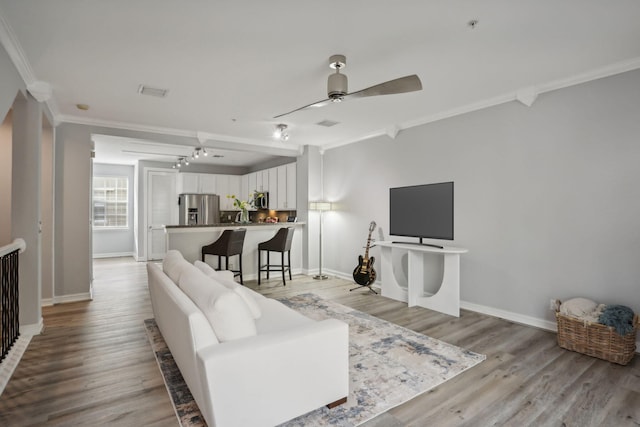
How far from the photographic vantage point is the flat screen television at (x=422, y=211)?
14.3 feet

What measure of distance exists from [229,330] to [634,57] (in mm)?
3961

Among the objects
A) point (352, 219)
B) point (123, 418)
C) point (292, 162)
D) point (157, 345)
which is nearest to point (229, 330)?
point (123, 418)

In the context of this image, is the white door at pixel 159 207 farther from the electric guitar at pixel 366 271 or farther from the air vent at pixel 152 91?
the electric guitar at pixel 366 271

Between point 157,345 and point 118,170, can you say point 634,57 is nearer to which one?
point 157,345

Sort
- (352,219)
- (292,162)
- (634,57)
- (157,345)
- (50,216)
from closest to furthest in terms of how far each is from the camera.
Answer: (634,57), (157,345), (50,216), (352,219), (292,162)

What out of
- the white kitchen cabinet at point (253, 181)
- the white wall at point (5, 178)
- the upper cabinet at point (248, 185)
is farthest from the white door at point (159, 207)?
the white wall at point (5, 178)

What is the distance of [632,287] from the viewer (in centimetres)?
303

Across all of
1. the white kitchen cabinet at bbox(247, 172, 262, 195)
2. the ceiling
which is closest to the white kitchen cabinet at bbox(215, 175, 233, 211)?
the white kitchen cabinet at bbox(247, 172, 262, 195)

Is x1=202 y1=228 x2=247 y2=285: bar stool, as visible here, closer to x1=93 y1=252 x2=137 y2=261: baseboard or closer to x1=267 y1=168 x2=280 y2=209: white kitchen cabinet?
x1=267 y1=168 x2=280 y2=209: white kitchen cabinet

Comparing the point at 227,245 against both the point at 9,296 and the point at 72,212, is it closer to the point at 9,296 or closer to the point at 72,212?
the point at 72,212

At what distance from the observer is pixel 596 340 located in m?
2.89

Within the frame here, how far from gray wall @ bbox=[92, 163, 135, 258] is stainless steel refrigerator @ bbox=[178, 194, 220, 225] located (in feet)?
5.44

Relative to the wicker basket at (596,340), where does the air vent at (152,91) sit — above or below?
above

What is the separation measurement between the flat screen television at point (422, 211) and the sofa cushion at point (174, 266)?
10.0 feet
